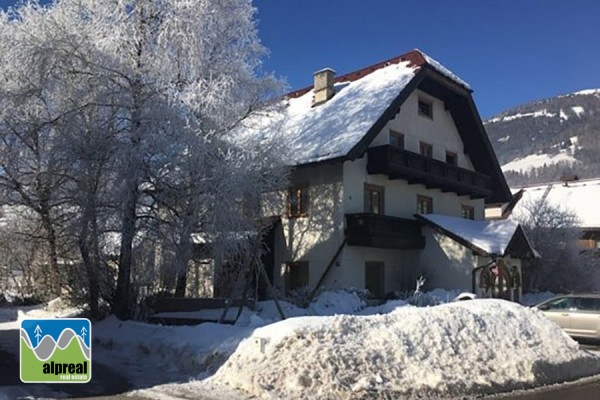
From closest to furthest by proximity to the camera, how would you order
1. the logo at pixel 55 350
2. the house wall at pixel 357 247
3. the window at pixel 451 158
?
the logo at pixel 55 350, the house wall at pixel 357 247, the window at pixel 451 158

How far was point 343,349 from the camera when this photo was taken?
1042 centimetres

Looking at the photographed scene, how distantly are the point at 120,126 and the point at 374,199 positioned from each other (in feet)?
42.4

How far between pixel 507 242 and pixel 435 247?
3.09m

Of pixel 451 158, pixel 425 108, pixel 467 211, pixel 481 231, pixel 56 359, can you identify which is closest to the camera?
pixel 56 359

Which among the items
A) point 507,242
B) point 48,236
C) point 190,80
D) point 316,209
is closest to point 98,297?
point 48,236

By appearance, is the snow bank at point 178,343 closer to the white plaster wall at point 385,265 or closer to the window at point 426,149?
the white plaster wall at point 385,265

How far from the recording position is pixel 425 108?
30.7 m

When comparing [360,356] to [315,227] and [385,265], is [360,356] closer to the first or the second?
[315,227]

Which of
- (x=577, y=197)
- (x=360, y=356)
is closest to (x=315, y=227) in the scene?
(x=360, y=356)

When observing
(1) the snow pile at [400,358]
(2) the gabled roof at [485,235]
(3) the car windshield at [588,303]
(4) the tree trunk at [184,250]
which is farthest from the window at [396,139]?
(1) the snow pile at [400,358]

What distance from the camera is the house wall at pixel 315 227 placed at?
999 inches

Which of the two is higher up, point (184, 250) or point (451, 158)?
point (451, 158)

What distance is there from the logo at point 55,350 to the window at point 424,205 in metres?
21.1

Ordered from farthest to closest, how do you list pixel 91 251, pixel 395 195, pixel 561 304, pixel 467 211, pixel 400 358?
pixel 467 211
pixel 395 195
pixel 561 304
pixel 91 251
pixel 400 358
